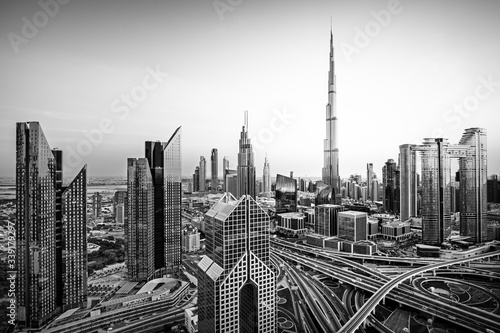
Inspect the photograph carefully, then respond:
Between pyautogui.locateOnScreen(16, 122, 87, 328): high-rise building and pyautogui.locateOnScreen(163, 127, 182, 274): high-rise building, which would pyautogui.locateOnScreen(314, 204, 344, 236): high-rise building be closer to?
pyautogui.locateOnScreen(163, 127, 182, 274): high-rise building

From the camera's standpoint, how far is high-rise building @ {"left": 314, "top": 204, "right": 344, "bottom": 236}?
2145 centimetres

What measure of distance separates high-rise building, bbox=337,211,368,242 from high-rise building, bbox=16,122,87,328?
15402mm

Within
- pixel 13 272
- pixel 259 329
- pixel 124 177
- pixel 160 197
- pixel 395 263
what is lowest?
pixel 395 263

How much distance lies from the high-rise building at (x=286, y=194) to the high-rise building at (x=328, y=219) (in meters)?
6.18

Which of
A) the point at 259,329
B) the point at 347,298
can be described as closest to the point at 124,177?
the point at 259,329

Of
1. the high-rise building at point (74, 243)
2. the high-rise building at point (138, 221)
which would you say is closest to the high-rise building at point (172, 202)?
the high-rise building at point (138, 221)

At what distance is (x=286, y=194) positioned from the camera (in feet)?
93.5

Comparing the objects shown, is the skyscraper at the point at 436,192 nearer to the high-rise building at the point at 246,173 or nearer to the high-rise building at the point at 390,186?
the high-rise building at the point at 390,186

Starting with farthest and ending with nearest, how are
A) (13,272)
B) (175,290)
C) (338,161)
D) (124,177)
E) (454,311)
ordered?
1. (338,161)
2. (124,177)
3. (175,290)
4. (454,311)
5. (13,272)

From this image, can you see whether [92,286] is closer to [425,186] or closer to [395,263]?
[395,263]

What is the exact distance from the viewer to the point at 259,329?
665 cm

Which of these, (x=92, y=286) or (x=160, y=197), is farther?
(x=160, y=197)

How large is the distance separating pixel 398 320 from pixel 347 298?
2.02 metres

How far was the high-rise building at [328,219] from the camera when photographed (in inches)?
845
